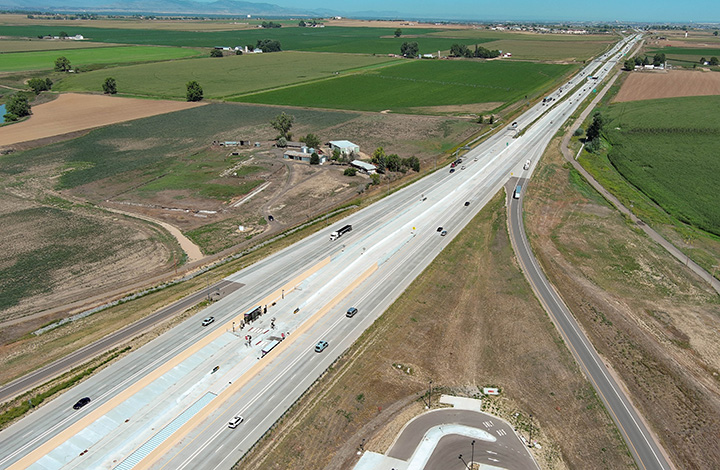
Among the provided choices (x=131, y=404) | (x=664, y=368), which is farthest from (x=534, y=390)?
(x=131, y=404)

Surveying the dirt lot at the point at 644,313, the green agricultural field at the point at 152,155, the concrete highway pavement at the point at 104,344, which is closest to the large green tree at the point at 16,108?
the green agricultural field at the point at 152,155

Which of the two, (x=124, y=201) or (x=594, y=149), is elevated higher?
(x=594, y=149)

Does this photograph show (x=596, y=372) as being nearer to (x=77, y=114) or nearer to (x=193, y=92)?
(x=193, y=92)

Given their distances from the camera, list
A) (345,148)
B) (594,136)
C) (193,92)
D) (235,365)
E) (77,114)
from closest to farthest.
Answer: (235,365) < (345,148) < (594,136) < (77,114) < (193,92)

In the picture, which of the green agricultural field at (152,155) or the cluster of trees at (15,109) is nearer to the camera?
the green agricultural field at (152,155)

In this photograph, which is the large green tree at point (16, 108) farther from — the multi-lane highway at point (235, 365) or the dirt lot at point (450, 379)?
the dirt lot at point (450, 379)

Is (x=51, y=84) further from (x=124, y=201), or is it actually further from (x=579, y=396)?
(x=579, y=396)

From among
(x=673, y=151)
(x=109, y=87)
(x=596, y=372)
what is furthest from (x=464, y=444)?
(x=109, y=87)
